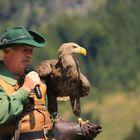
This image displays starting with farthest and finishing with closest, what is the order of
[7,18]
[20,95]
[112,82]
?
1. [7,18]
2. [112,82]
3. [20,95]

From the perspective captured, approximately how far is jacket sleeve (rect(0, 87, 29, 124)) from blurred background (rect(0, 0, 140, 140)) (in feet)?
329

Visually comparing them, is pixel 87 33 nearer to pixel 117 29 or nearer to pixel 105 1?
pixel 117 29

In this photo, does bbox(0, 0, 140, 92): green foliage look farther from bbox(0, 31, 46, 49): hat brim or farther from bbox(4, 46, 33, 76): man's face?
bbox(4, 46, 33, 76): man's face

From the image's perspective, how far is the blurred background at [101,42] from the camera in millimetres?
127812

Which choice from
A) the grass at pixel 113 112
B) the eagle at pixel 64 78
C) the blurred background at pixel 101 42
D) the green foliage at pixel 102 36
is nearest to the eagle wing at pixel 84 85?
the eagle at pixel 64 78

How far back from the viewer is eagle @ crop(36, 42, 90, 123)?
30.3 feet

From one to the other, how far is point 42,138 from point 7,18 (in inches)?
6540

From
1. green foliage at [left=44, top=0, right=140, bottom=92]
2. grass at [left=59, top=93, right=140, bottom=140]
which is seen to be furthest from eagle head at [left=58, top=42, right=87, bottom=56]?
green foliage at [left=44, top=0, right=140, bottom=92]

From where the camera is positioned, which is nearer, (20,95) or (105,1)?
(20,95)

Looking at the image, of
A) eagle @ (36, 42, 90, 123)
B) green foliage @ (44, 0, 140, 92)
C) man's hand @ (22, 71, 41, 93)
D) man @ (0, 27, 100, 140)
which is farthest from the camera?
green foliage @ (44, 0, 140, 92)

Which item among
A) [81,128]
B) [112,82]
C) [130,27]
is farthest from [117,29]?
[81,128]

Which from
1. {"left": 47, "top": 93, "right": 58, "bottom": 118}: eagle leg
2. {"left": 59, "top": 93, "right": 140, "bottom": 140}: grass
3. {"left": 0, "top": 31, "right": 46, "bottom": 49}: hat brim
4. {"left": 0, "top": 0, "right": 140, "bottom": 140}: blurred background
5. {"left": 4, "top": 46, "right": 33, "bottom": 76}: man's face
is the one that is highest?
{"left": 0, "top": 0, "right": 140, "bottom": 140}: blurred background

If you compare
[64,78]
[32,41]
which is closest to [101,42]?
[64,78]

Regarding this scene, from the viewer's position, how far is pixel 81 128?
9.16 m
